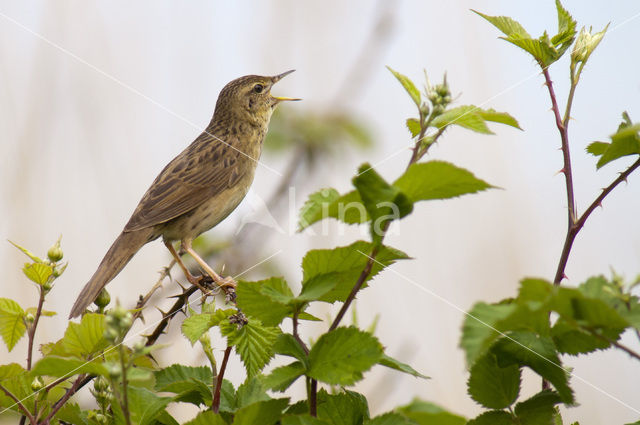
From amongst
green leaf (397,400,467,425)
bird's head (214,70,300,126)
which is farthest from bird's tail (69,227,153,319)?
green leaf (397,400,467,425)

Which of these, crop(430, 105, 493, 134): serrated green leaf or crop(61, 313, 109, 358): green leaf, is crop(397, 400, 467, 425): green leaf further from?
crop(61, 313, 109, 358): green leaf

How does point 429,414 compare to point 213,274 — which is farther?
point 213,274

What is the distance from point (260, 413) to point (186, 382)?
A: 0.22 meters

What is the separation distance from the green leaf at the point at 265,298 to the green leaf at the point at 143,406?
0.19 meters

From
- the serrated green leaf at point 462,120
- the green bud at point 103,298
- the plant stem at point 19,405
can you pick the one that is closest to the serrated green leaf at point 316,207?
the serrated green leaf at point 462,120

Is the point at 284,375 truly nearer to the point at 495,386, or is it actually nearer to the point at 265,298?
the point at 265,298

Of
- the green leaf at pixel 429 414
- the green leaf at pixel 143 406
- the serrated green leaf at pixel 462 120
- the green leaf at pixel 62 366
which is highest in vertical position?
the serrated green leaf at pixel 462 120

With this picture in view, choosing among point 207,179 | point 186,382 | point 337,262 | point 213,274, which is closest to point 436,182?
point 337,262

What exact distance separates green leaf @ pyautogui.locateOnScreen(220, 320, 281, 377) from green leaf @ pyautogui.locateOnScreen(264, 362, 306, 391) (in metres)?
0.07

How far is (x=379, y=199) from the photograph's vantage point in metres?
0.92

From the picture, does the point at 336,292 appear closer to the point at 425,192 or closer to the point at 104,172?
the point at 425,192

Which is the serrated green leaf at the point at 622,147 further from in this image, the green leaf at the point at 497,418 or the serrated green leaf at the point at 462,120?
the green leaf at the point at 497,418

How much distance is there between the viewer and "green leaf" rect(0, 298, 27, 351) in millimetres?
1404

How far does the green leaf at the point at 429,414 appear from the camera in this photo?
0.72 metres
